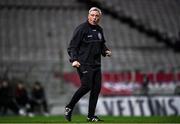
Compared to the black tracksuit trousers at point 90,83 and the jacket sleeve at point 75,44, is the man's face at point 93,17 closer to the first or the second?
the jacket sleeve at point 75,44

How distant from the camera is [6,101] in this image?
27.1 metres

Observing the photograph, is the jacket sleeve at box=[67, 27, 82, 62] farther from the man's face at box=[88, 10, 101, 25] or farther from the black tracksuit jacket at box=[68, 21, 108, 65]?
the man's face at box=[88, 10, 101, 25]

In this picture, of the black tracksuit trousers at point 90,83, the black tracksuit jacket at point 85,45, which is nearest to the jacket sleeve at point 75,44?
the black tracksuit jacket at point 85,45

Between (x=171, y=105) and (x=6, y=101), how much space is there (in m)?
6.67

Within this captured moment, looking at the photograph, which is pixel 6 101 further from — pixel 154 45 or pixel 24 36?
pixel 154 45

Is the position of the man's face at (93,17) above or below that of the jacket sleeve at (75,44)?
above

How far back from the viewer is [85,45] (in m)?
12.2

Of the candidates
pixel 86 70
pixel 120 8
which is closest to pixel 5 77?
pixel 120 8

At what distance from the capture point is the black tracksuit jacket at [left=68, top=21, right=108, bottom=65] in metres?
12.1

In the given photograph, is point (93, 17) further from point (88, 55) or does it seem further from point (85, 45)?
point (88, 55)

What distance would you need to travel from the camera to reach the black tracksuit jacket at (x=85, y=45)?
12.1 m

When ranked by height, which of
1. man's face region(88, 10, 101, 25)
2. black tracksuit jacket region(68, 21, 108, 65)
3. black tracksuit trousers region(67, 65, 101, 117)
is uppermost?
man's face region(88, 10, 101, 25)

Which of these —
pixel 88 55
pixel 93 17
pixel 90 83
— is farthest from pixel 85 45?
pixel 90 83

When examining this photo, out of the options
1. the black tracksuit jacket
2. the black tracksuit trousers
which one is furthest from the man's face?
→ the black tracksuit trousers
